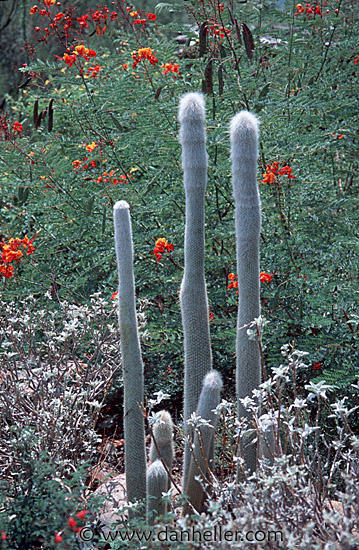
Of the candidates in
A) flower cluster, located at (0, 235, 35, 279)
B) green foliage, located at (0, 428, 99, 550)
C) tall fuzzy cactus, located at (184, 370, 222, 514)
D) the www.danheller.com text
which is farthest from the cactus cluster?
flower cluster, located at (0, 235, 35, 279)

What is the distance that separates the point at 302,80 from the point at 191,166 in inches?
98.4

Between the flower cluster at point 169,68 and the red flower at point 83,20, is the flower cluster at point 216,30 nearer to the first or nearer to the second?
the flower cluster at point 169,68

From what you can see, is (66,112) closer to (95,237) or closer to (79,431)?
(95,237)

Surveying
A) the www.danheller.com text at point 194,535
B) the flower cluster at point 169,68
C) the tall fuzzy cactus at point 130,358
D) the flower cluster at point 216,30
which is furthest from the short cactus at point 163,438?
A: the flower cluster at point 169,68

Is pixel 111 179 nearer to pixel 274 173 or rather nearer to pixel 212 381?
pixel 274 173

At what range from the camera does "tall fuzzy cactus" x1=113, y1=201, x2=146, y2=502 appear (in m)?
2.32

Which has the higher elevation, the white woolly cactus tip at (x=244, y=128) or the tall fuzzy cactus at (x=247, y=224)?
the white woolly cactus tip at (x=244, y=128)

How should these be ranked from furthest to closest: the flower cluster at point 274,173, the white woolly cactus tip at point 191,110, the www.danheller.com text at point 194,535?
1. the flower cluster at point 274,173
2. the white woolly cactus tip at point 191,110
3. the www.danheller.com text at point 194,535

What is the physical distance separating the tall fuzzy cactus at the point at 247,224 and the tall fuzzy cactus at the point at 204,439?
0.15 metres

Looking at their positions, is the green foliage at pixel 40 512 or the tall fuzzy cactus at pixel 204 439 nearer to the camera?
the green foliage at pixel 40 512

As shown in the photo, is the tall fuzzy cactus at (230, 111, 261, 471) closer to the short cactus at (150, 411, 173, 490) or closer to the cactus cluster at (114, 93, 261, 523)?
the cactus cluster at (114, 93, 261, 523)

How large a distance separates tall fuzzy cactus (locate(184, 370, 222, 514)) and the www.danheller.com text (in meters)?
0.15

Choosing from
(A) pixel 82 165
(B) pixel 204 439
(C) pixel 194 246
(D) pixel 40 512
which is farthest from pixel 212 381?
(A) pixel 82 165

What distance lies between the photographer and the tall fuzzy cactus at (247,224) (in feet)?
7.04
